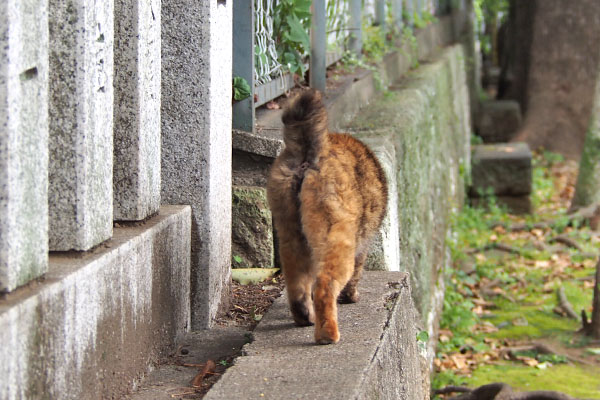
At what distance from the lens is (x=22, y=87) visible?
2398 millimetres

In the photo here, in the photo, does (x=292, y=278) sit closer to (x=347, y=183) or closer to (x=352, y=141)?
(x=347, y=183)

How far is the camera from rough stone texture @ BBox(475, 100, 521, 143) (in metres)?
17.1

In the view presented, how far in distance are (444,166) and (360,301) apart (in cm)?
633

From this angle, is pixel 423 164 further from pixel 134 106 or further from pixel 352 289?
pixel 134 106

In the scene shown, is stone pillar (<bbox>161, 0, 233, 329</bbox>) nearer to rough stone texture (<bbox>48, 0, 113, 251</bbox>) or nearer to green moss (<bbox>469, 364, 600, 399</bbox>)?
rough stone texture (<bbox>48, 0, 113, 251</bbox>)

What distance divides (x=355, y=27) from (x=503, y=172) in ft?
15.2

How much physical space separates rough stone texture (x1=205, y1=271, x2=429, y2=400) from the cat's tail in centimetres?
69

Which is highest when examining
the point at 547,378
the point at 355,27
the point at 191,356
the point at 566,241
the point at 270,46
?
the point at 355,27

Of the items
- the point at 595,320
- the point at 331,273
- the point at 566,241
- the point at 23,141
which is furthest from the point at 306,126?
the point at 566,241

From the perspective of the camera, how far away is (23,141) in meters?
2.41

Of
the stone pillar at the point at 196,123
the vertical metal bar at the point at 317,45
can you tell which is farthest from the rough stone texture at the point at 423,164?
the stone pillar at the point at 196,123

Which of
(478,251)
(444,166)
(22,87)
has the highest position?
(22,87)

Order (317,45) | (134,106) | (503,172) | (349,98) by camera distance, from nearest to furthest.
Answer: (134,106) < (317,45) < (349,98) < (503,172)

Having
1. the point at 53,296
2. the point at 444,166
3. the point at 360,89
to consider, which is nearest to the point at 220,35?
the point at 53,296
